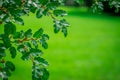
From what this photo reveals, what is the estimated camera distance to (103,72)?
9.60m

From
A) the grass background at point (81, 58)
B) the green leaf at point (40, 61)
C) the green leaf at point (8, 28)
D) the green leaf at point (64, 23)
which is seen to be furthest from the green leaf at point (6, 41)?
the grass background at point (81, 58)

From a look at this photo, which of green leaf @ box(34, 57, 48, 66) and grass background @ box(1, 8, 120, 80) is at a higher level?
green leaf @ box(34, 57, 48, 66)

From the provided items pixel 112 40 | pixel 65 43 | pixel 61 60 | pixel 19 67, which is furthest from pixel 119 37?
pixel 19 67

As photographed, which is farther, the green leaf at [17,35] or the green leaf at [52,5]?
the green leaf at [52,5]

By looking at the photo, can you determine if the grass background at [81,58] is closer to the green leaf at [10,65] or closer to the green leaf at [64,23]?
the green leaf at [64,23]

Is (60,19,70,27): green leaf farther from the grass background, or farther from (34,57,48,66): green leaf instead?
the grass background

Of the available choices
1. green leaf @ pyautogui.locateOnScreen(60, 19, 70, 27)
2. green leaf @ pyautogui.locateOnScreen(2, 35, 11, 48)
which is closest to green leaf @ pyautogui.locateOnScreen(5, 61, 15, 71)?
green leaf @ pyautogui.locateOnScreen(2, 35, 11, 48)

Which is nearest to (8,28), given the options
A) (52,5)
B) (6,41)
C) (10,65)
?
(6,41)

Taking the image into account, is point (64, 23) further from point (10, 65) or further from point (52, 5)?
point (10, 65)

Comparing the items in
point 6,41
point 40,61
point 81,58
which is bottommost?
point 81,58

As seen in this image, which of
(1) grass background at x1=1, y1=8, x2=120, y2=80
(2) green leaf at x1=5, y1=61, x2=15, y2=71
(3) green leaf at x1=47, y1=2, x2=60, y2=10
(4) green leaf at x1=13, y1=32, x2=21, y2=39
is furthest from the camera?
(1) grass background at x1=1, y1=8, x2=120, y2=80

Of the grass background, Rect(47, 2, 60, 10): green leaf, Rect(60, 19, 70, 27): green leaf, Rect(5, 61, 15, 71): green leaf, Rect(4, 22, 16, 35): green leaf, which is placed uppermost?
Rect(47, 2, 60, 10): green leaf

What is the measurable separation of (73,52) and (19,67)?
9.95 ft

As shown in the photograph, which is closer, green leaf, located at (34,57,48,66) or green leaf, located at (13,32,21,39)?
green leaf, located at (34,57,48,66)
